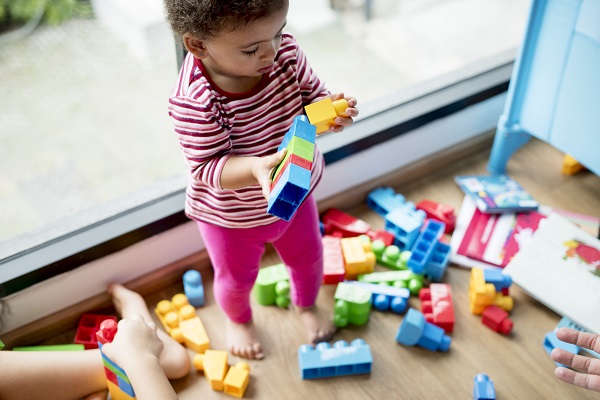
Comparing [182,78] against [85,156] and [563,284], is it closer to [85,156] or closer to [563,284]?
[85,156]

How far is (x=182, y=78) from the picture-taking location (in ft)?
3.08

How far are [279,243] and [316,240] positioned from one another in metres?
0.07

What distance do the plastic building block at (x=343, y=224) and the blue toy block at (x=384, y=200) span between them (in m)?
0.05

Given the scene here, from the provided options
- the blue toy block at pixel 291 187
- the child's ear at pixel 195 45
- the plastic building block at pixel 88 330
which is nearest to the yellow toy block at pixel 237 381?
the plastic building block at pixel 88 330

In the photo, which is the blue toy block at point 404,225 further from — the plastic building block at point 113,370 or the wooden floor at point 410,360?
the plastic building block at point 113,370

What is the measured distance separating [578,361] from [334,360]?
413 mm

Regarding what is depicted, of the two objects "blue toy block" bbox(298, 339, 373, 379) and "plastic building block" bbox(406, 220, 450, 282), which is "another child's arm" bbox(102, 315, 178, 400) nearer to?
"blue toy block" bbox(298, 339, 373, 379)

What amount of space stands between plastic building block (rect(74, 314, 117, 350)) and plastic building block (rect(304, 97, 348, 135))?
0.60 meters

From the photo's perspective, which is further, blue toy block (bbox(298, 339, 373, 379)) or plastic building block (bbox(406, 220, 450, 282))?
plastic building block (bbox(406, 220, 450, 282))

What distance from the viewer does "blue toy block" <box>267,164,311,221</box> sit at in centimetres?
77

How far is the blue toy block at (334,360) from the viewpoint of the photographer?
1.18 meters

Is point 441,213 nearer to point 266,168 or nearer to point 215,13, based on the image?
point 266,168

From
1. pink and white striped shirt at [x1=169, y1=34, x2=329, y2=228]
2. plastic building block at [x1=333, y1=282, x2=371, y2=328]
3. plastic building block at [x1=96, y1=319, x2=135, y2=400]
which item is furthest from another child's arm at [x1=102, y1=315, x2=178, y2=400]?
plastic building block at [x1=333, y1=282, x2=371, y2=328]

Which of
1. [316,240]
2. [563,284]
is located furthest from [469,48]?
[316,240]
